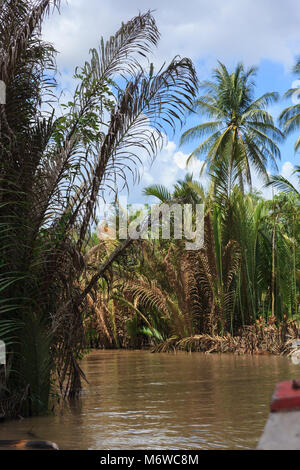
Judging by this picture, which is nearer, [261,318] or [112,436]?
[112,436]

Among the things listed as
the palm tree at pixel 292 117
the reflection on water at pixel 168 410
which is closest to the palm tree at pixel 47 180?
the reflection on water at pixel 168 410

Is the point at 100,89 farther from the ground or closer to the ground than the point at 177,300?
farther from the ground

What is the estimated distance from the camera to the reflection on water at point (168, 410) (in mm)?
5164

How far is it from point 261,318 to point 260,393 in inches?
277

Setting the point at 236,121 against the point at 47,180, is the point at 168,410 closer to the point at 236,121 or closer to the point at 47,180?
the point at 47,180

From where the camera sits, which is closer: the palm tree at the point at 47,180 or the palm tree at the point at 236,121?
the palm tree at the point at 47,180

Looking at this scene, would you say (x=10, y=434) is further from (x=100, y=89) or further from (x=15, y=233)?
(x=100, y=89)

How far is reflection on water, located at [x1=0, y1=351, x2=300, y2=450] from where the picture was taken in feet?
16.9

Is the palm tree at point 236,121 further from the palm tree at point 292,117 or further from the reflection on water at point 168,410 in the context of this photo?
the reflection on water at point 168,410

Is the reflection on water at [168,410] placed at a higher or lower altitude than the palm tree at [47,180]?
lower

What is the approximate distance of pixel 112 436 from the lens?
17.6ft

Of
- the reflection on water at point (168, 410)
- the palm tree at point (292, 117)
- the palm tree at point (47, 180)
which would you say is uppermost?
the palm tree at point (292, 117)

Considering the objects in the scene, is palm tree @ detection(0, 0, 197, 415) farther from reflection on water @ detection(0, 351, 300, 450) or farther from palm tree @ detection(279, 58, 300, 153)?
palm tree @ detection(279, 58, 300, 153)
